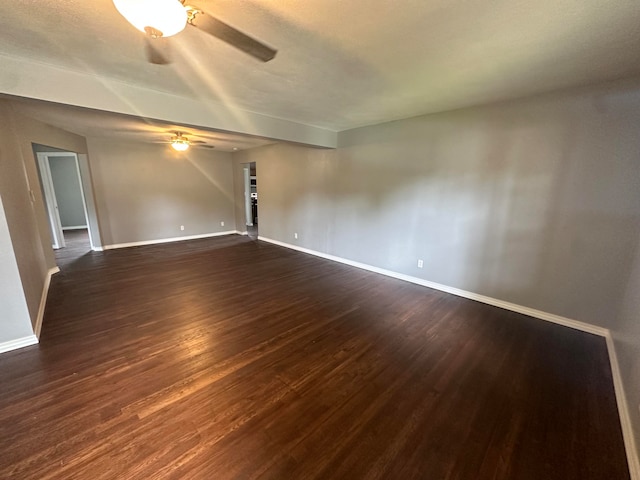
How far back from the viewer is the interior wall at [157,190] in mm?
5668

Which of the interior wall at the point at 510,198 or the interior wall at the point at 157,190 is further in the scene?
the interior wall at the point at 157,190

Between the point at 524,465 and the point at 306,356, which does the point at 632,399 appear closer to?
the point at 524,465

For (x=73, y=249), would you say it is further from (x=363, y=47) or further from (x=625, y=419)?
(x=625, y=419)

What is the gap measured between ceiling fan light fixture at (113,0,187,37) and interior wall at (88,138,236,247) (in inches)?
235

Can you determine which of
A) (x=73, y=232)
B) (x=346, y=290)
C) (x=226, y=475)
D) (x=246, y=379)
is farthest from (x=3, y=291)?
(x=73, y=232)

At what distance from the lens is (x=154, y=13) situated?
104cm

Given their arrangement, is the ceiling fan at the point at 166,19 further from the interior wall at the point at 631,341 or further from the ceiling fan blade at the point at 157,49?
the interior wall at the point at 631,341

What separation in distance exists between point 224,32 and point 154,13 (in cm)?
36

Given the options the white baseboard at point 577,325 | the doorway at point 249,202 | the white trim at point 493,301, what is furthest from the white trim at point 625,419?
the doorway at point 249,202

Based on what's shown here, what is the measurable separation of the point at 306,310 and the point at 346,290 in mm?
867

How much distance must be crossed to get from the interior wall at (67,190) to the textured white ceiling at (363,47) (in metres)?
7.71

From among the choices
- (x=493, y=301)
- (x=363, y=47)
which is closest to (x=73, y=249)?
(x=363, y=47)

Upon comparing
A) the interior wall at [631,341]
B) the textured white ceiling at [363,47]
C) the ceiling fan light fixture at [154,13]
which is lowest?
the interior wall at [631,341]

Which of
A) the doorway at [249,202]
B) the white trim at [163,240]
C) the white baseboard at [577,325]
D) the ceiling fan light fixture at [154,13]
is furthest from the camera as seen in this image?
the doorway at [249,202]
